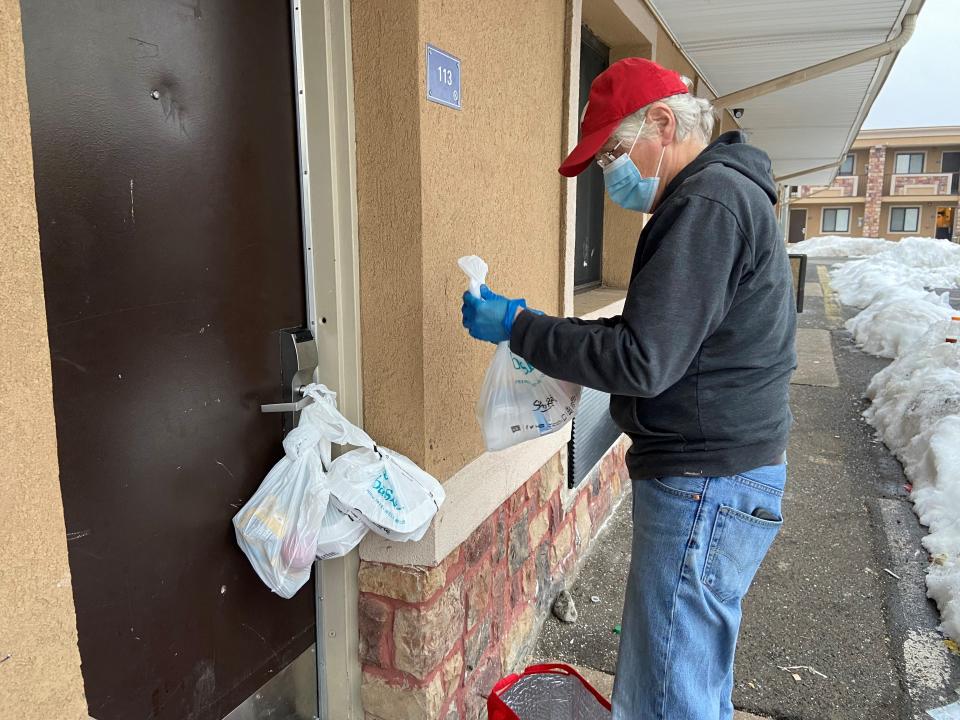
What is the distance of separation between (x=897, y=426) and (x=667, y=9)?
13.0 ft

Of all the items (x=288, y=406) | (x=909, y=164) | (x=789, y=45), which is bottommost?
(x=288, y=406)

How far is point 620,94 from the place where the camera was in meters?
1.78

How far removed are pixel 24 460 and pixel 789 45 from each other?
5.40 meters

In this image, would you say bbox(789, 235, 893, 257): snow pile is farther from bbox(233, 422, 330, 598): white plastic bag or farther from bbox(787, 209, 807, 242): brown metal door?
bbox(233, 422, 330, 598): white plastic bag

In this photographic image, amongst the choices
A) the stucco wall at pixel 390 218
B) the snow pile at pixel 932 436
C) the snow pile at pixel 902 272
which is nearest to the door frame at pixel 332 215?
the stucco wall at pixel 390 218

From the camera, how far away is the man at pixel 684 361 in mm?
1562

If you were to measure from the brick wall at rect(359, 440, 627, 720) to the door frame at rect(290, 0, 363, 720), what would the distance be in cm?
11

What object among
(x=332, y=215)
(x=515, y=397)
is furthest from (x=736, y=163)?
(x=332, y=215)

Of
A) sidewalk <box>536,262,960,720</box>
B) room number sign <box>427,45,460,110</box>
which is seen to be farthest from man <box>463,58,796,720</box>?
sidewalk <box>536,262,960,720</box>

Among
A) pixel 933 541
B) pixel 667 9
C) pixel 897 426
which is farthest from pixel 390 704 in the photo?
pixel 897 426

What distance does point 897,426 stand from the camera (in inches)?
239

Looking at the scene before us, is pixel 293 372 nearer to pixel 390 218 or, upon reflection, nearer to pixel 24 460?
pixel 390 218

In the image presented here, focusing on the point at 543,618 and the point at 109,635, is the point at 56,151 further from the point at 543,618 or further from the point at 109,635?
the point at 543,618

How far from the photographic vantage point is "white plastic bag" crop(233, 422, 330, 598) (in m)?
1.86
